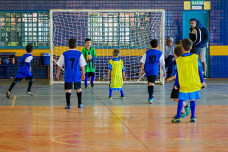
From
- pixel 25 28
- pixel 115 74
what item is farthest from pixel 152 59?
pixel 25 28

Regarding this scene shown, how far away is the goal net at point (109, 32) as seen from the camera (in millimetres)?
19297

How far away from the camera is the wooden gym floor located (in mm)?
→ 4871

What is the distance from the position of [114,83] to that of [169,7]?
1020 centimetres

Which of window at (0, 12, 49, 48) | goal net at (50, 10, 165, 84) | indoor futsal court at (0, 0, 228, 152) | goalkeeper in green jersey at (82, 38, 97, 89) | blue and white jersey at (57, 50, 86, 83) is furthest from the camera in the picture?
window at (0, 12, 49, 48)

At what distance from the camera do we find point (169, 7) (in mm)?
20188

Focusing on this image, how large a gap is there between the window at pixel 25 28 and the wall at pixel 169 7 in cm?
35

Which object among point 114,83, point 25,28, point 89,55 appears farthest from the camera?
point 25,28

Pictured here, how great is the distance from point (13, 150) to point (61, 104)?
15.5 ft

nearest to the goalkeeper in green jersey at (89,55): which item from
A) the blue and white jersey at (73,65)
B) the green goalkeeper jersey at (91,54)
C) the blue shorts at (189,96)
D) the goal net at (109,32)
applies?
the green goalkeeper jersey at (91,54)

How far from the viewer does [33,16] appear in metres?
20.0

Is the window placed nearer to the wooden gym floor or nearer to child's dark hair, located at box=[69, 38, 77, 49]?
the wooden gym floor

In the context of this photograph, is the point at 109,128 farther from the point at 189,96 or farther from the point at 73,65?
the point at 73,65

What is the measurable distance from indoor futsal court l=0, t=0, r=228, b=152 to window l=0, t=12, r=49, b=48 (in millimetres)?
44

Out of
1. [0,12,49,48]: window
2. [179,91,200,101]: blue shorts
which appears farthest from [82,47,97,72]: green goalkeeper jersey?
[179,91,200,101]: blue shorts
